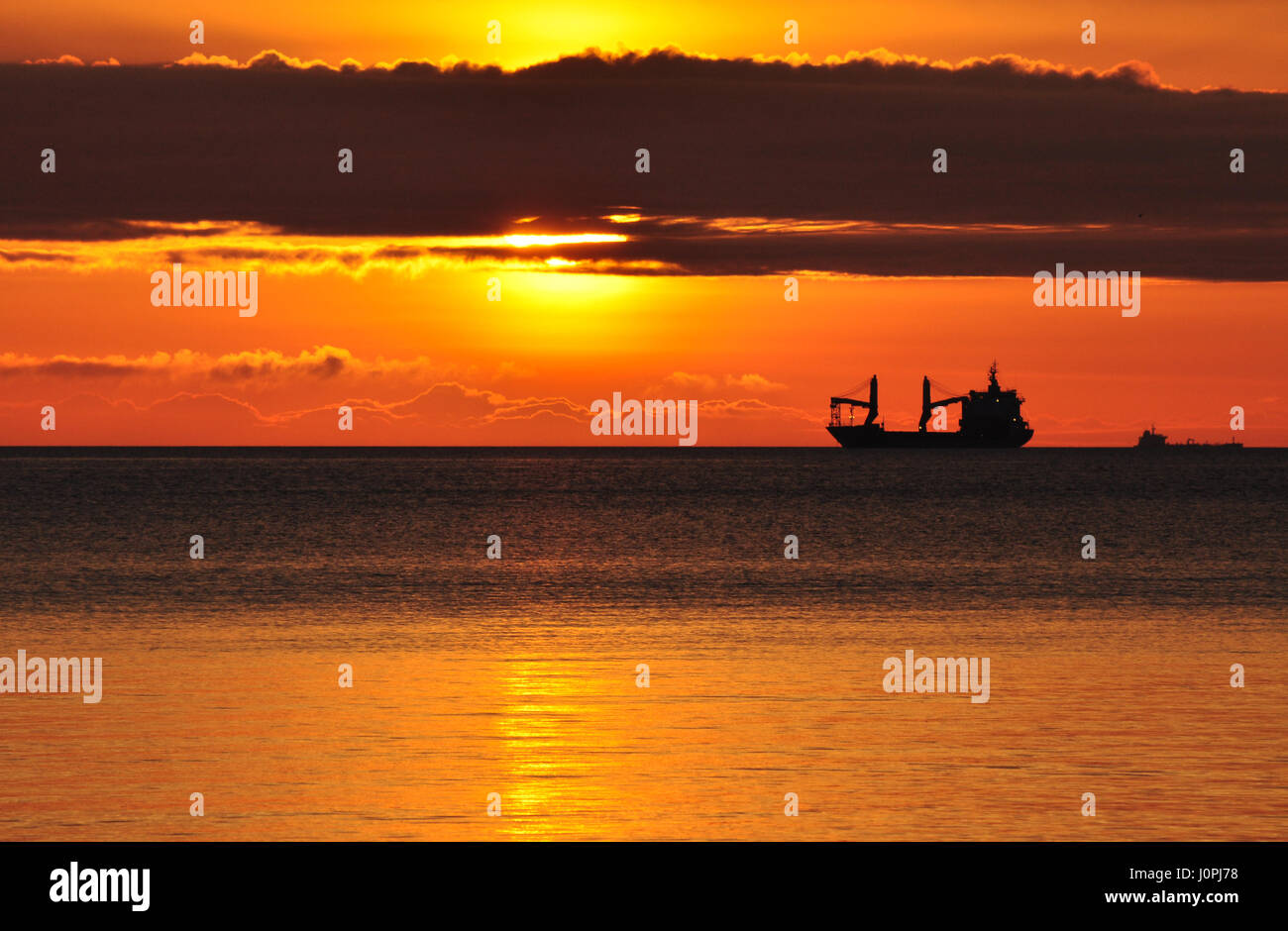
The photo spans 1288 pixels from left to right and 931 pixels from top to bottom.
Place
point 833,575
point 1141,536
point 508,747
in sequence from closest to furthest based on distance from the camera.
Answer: point 508,747 < point 833,575 < point 1141,536

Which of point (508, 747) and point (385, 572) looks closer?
point (508, 747)

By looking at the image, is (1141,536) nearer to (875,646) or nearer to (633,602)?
(633,602)

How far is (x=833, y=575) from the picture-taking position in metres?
49.8

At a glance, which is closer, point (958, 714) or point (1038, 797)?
point (1038, 797)

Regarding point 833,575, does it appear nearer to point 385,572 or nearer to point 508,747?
point 385,572

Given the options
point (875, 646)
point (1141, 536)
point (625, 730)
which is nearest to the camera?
point (625, 730)

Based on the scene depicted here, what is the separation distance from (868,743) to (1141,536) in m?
60.8

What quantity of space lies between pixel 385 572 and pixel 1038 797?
123 ft

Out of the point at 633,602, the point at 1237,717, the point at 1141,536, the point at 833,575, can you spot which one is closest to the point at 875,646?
the point at 1237,717
